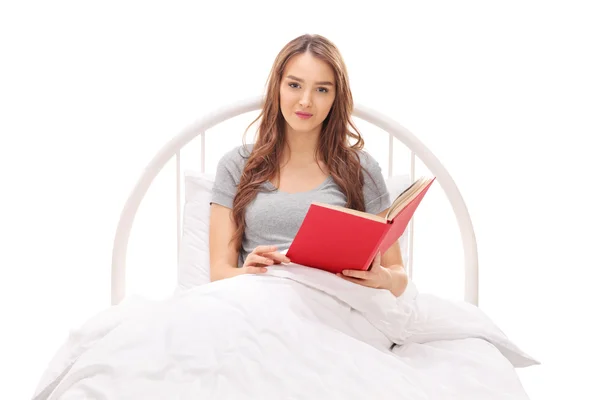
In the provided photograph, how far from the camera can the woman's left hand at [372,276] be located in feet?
Answer: 6.59

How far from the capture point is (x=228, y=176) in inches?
95.7

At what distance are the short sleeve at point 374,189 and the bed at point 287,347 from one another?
26 cm

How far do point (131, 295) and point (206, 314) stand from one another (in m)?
0.52

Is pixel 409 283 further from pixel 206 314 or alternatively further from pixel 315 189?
pixel 206 314

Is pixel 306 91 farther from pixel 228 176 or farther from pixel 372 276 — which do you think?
pixel 372 276

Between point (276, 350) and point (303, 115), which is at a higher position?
point (303, 115)

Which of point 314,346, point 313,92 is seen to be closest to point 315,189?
point 313,92

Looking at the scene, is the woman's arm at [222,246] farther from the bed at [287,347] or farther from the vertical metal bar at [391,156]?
the vertical metal bar at [391,156]

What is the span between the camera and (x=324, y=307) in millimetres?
1977

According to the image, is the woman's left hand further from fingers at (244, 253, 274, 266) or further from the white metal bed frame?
the white metal bed frame

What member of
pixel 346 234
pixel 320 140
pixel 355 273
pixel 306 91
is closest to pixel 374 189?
pixel 320 140

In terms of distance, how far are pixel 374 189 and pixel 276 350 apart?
0.79 meters

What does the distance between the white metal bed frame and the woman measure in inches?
5.9

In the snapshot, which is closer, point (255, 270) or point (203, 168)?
point (255, 270)
